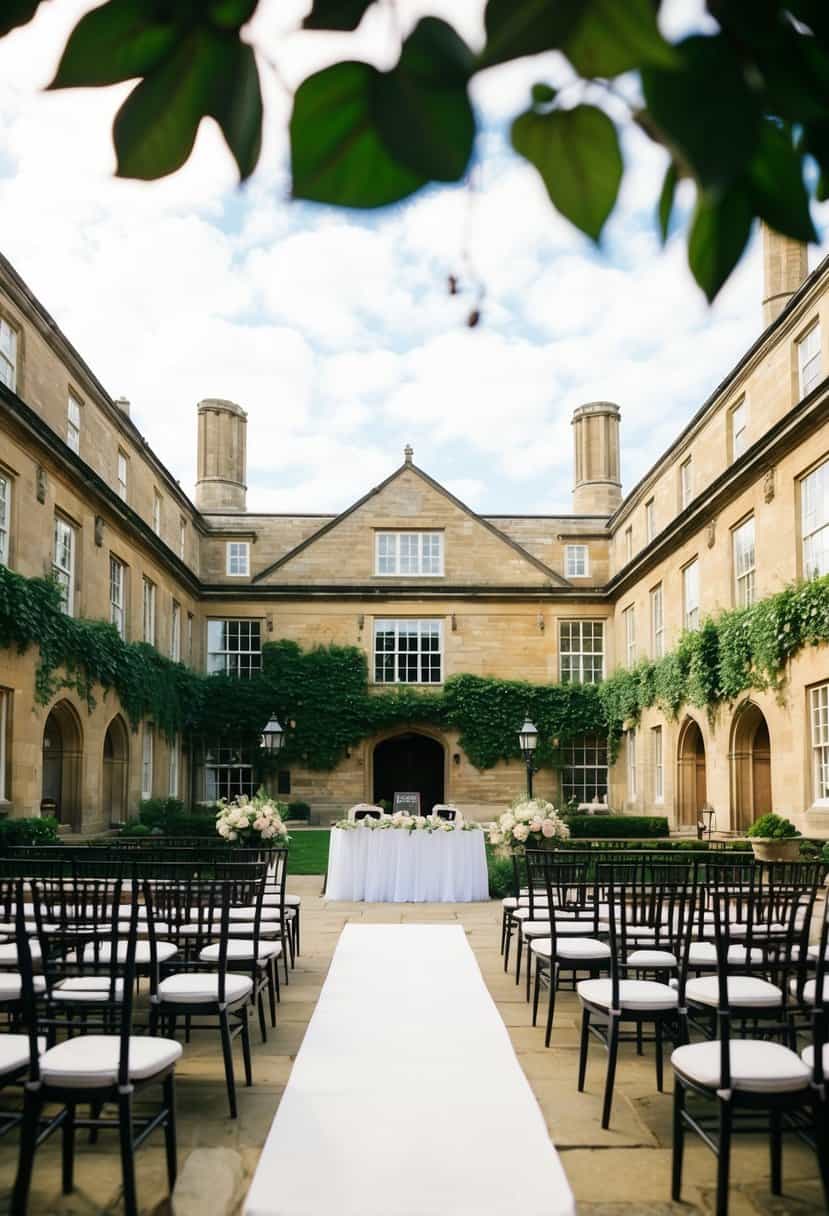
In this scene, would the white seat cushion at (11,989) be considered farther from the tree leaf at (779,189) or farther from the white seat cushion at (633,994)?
the tree leaf at (779,189)

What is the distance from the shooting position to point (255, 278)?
3.72ft

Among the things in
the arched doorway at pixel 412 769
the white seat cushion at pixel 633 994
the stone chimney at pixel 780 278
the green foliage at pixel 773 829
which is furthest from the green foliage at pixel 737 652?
the white seat cushion at pixel 633 994

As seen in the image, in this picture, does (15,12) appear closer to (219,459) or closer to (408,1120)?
(408,1120)

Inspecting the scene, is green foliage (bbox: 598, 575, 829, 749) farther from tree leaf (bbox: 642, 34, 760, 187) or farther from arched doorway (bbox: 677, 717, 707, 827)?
tree leaf (bbox: 642, 34, 760, 187)

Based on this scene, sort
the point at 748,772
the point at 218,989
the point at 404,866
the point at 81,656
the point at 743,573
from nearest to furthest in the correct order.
A: the point at 218,989 → the point at 404,866 → the point at 81,656 → the point at 748,772 → the point at 743,573

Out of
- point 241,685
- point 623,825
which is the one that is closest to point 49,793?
point 241,685

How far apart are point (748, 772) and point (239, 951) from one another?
13.3m

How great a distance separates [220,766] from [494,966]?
19398 millimetres

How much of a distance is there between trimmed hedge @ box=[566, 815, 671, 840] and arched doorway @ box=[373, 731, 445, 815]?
7.76 metres

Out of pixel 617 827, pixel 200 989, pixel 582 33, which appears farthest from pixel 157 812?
pixel 582 33

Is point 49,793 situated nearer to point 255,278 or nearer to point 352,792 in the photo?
point 352,792

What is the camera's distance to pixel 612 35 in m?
0.70

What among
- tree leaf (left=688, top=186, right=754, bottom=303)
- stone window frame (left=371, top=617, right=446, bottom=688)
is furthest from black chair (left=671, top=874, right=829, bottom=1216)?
stone window frame (left=371, top=617, right=446, bottom=688)

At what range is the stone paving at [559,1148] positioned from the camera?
3.51 meters
